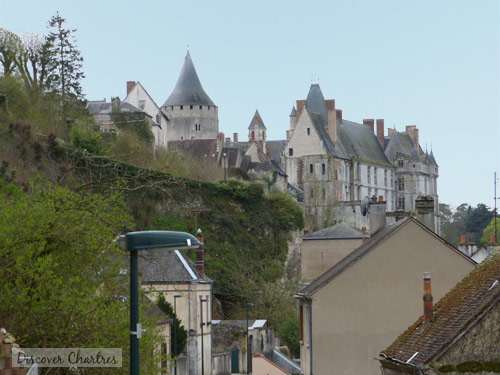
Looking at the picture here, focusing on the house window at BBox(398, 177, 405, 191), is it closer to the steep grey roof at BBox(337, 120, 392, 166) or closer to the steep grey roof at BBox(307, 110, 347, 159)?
the steep grey roof at BBox(337, 120, 392, 166)

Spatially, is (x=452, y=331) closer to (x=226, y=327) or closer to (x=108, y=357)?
(x=108, y=357)

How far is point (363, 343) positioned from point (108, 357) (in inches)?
367

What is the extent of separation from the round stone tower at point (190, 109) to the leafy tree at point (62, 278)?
84.6m

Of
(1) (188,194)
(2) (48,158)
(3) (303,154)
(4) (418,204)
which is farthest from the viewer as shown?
(3) (303,154)

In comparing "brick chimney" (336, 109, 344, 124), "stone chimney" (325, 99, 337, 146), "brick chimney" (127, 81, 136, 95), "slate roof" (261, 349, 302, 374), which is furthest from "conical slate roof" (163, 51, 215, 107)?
"slate roof" (261, 349, 302, 374)

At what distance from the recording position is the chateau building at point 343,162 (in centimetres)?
8388

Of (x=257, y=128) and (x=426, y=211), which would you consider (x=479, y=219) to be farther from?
(x=426, y=211)

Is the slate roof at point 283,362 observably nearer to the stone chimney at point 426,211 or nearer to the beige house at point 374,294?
the stone chimney at point 426,211

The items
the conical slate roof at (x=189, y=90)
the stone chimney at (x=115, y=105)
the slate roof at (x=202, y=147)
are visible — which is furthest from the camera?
the conical slate roof at (x=189, y=90)

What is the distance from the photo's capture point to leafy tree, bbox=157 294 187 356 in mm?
30781

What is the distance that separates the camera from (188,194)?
51.8 metres

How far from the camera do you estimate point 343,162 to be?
89375 mm

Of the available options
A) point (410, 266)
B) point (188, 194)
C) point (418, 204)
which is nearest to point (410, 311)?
point (410, 266)

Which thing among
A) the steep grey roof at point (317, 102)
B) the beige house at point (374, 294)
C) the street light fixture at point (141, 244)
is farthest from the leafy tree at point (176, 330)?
the steep grey roof at point (317, 102)
